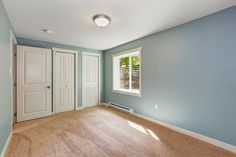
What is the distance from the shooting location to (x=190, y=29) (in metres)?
2.54

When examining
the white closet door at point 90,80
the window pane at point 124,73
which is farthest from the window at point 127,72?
the white closet door at point 90,80

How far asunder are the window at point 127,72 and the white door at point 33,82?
2.21m

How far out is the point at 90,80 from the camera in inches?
193

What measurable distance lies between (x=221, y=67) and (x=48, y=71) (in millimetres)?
4230

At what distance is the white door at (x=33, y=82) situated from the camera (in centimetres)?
339

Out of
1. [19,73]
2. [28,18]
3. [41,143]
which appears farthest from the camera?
[19,73]

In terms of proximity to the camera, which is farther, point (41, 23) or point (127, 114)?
point (127, 114)

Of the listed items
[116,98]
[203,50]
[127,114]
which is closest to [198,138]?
[203,50]

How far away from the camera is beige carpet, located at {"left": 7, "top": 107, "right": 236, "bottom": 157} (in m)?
1.97

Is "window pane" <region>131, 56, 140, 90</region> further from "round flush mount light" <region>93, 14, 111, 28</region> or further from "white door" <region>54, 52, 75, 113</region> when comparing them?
"white door" <region>54, 52, 75, 113</region>

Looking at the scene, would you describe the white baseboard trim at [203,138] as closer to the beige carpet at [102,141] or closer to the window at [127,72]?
the beige carpet at [102,141]

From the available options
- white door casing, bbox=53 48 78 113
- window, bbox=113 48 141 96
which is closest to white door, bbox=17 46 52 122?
white door casing, bbox=53 48 78 113

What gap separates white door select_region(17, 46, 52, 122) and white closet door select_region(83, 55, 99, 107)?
1.22 meters

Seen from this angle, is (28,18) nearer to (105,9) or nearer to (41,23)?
(41,23)
